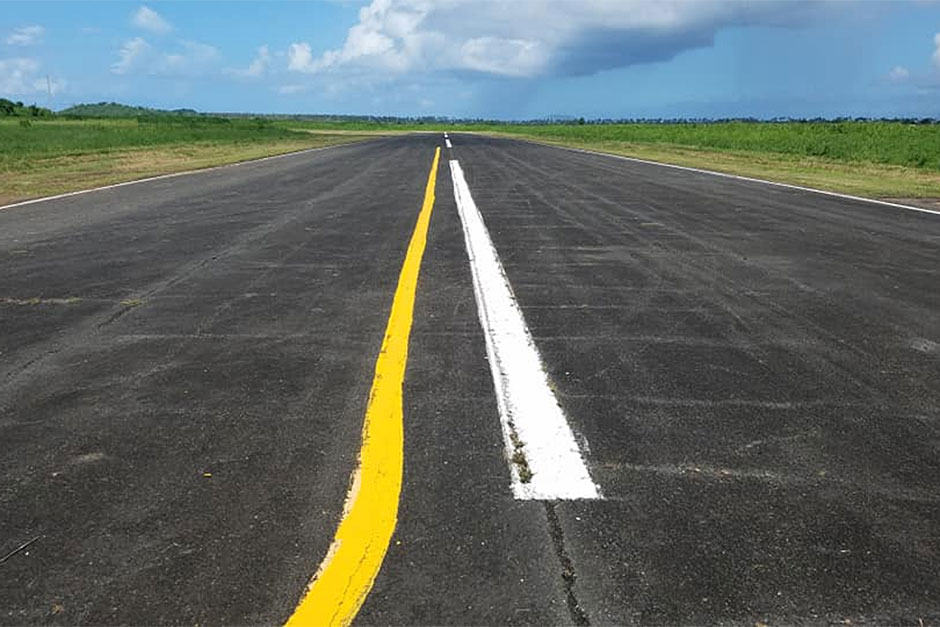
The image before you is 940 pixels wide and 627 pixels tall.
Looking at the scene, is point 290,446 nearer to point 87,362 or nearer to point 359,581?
point 359,581

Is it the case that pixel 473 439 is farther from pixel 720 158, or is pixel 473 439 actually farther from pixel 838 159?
pixel 838 159

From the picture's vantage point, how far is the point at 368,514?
9.27ft

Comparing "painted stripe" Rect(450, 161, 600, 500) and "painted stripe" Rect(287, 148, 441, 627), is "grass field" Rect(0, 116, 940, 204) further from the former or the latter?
"painted stripe" Rect(287, 148, 441, 627)

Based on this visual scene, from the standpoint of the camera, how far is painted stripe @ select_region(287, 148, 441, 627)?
230 cm

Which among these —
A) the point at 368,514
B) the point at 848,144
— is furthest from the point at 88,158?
the point at 848,144

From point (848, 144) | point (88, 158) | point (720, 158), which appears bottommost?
point (88, 158)

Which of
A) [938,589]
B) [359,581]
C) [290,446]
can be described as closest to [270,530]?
[359,581]

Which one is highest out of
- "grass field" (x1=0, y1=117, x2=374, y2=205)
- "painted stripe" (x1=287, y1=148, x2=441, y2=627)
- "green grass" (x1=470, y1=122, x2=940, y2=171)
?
"green grass" (x1=470, y1=122, x2=940, y2=171)

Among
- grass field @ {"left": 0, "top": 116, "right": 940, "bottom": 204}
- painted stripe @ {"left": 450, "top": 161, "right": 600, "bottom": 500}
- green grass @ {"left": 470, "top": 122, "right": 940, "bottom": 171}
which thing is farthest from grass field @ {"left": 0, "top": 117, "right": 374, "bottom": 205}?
green grass @ {"left": 470, "top": 122, "right": 940, "bottom": 171}

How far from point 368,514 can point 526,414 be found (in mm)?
1192

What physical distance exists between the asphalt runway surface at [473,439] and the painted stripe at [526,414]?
0.08 meters

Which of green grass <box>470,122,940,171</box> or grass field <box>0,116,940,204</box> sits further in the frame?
green grass <box>470,122,940,171</box>

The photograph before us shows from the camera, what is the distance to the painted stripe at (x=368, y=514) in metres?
2.30

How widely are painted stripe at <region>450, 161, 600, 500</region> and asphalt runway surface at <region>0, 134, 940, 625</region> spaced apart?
8cm
